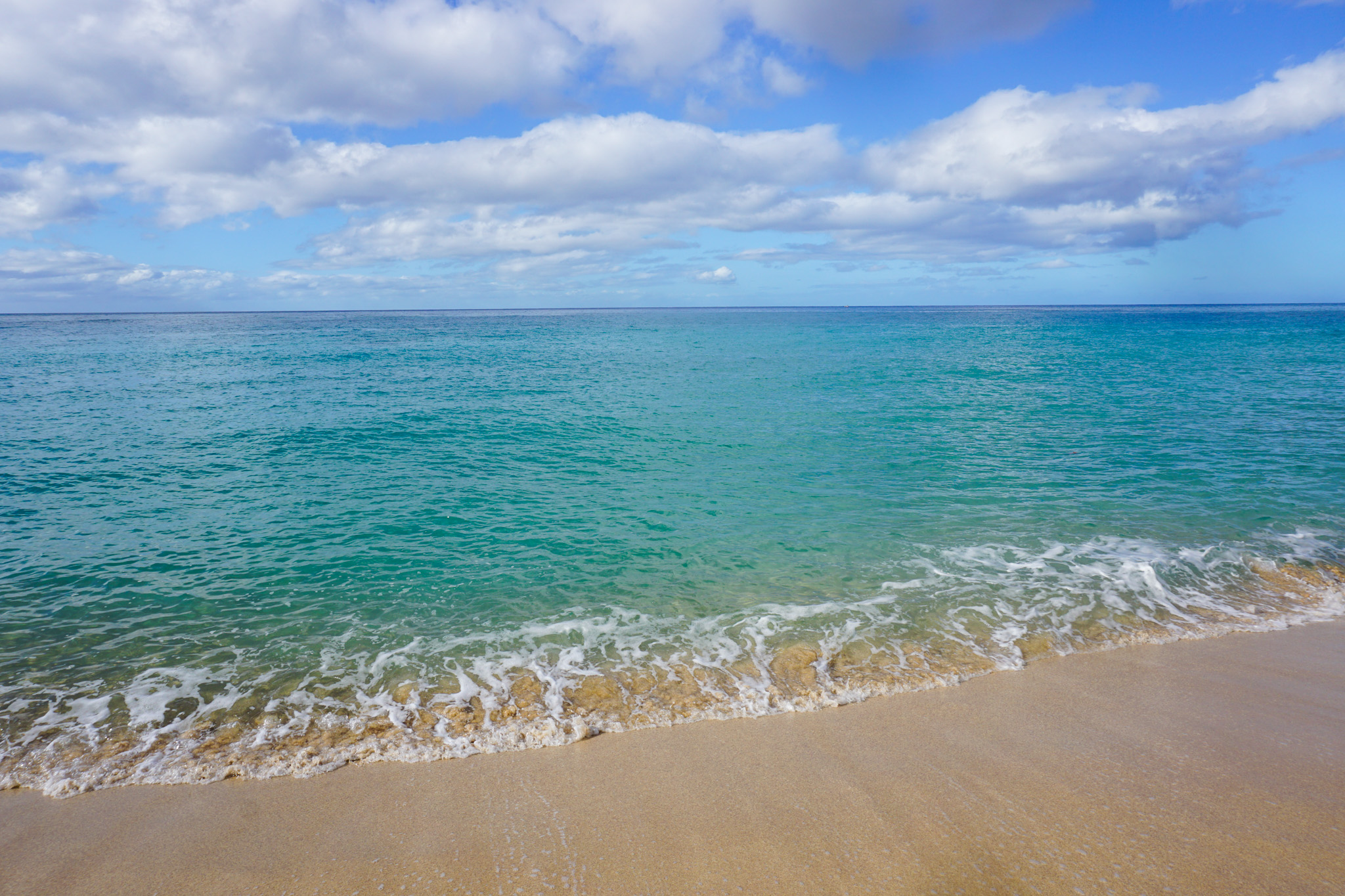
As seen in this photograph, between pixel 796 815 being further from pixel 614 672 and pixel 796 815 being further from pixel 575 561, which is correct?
pixel 575 561

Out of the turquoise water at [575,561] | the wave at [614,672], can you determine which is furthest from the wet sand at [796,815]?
the turquoise water at [575,561]

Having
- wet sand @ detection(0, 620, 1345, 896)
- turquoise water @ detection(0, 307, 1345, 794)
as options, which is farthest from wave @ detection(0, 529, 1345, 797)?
wet sand @ detection(0, 620, 1345, 896)

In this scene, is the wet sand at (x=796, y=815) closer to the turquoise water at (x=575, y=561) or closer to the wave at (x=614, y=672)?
the wave at (x=614, y=672)

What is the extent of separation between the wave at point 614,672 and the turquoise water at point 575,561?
42mm

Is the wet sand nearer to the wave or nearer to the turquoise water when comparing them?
the wave

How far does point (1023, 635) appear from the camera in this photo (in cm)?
845

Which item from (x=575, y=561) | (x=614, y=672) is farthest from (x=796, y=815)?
(x=575, y=561)

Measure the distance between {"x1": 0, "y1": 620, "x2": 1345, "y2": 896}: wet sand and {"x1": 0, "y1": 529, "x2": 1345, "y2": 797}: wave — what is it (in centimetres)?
38

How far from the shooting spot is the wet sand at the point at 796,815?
459cm

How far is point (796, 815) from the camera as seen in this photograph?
5.18 metres

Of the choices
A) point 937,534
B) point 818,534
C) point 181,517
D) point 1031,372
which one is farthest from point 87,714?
point 1031,372

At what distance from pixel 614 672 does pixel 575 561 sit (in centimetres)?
Answer: 365

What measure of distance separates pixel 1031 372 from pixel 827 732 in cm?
4406

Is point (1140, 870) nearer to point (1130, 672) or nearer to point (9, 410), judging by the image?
point (1130, 672)
